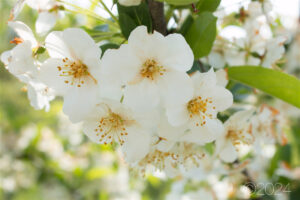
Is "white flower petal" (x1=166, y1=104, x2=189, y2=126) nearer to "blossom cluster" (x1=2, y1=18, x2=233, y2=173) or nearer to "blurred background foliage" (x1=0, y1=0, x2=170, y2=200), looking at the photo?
"blossom cluster" (x1=2, y1=18, x2=233, y2=173)

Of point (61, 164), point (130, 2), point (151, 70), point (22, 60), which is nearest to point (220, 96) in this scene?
point (151, 70)

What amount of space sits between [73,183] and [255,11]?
1674 millimetres

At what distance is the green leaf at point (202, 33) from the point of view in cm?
63

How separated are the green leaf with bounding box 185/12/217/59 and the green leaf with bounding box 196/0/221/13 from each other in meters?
0.03

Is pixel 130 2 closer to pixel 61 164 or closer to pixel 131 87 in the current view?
pixel 131 87

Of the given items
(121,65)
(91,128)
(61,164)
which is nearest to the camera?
(121,65)

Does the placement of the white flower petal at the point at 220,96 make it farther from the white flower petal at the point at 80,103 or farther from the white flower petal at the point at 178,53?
the white flower petal at the point at 80,103

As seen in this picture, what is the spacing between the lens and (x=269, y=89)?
700 millimetres

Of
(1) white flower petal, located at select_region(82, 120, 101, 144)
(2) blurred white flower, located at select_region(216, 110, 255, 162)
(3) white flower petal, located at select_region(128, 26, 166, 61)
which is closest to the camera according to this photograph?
(3) white flower petal, located at select_region(128, 26, 166, 61)

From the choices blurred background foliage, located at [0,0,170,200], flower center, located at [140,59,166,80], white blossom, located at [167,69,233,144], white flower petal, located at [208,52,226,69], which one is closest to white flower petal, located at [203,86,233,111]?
white blossom, located at [167,69,233,144]

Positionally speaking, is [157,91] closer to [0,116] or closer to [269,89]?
[269,89]

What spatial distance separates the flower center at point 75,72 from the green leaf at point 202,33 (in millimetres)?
223

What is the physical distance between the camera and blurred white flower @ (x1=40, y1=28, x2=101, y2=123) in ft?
1.91

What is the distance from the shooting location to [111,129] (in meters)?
0.67
